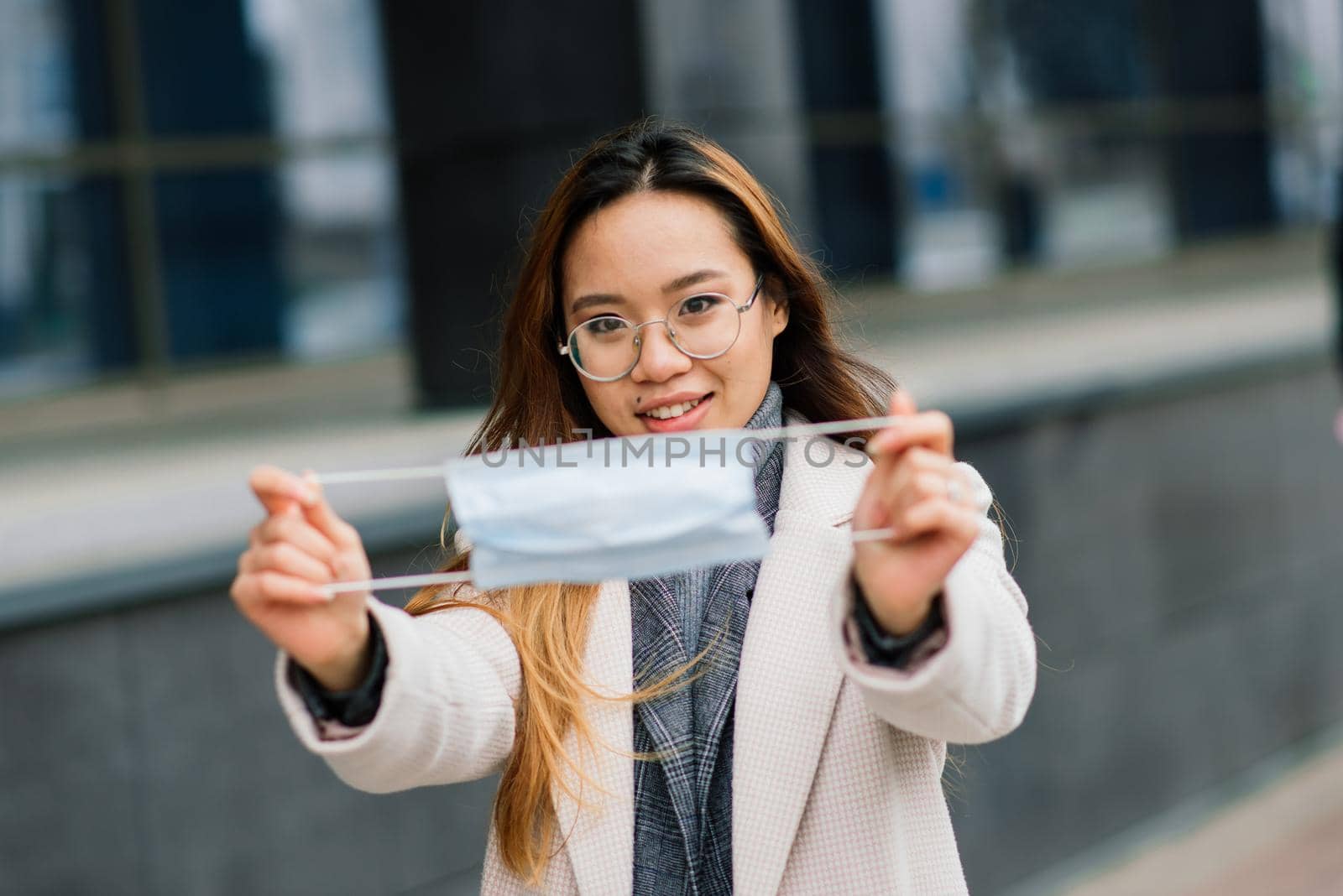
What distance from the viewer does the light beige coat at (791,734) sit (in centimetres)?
187

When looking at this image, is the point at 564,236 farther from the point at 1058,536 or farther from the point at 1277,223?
the point at 1277,223

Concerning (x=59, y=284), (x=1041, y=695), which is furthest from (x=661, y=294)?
(x=59, y=284)

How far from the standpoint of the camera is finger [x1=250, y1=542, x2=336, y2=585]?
166cm

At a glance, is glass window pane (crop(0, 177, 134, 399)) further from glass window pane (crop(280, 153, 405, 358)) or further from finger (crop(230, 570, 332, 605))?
finger (crop(230, 570, 332, 605))

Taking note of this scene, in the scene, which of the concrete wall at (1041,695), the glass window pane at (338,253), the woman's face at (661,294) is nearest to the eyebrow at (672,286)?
the woman's face at (661,294)

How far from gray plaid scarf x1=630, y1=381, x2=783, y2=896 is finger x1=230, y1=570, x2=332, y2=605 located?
0.57 metres

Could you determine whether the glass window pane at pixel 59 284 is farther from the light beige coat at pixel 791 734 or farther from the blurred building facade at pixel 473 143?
the light beige coat at pixel 791 734

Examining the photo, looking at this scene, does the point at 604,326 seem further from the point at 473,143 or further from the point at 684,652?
the point at 473,143

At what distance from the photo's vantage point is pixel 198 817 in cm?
364

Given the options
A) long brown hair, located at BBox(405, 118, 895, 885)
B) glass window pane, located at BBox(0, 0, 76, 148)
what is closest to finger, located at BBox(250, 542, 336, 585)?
long brown hair, located at BBox(405, 118, 895, 885)

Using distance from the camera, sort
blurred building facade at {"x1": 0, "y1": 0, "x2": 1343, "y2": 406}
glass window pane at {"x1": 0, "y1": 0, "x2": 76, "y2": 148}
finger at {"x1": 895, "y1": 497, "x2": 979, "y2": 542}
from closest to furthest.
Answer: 1. finger at {"x1": 895, "y1": 497, "x2": 979, "y2": 542}
2. blurred building facade at {"x1": 0, "y1": 0, "x2": 1343, "y2": 406}
3. glass window pane at {"x1": 0, "y1": 0, "x2": 76, "y2": 148}

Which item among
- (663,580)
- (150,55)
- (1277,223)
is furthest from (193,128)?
(1277,223)

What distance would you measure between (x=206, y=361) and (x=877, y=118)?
392 centimetres

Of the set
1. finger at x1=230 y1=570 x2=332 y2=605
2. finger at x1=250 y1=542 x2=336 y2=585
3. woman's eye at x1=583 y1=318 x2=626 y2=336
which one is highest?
woman's eye at x1=583 y1=318 x2=626 y2=336
